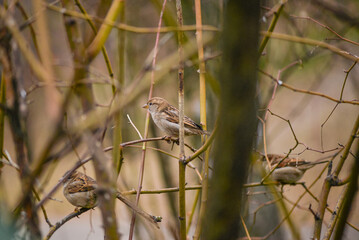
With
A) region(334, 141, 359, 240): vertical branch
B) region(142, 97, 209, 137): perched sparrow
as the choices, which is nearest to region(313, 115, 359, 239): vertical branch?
region(334, 141, 359, 240): vertical branch

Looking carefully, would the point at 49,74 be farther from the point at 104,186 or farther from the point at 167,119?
the point at 167,119

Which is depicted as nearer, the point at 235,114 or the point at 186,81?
the point at 235,114

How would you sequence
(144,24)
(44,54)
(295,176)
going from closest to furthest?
(44,54)
(295,176)
(144,24)

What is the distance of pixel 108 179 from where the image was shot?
0.91 m

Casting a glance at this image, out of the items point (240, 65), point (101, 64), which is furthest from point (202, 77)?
point (101, 64)

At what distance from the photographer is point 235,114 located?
0.89 m

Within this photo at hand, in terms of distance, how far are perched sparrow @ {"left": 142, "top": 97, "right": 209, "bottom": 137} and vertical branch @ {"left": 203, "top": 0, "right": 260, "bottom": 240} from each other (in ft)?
7.88

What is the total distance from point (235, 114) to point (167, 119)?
9.50 ft

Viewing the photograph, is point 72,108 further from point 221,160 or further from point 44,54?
point 221,160

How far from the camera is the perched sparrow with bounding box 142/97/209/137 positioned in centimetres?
343

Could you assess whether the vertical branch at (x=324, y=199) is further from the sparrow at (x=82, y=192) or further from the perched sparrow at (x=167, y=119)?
the sparrow at (x=82, y=192)

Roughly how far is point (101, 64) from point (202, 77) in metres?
6.95

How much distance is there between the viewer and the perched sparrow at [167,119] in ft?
11.3

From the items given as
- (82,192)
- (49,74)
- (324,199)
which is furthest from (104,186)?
(82,192)
